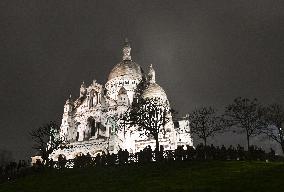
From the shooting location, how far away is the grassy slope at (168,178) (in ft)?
67.4

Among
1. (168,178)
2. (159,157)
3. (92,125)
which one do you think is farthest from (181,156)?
(92,125)

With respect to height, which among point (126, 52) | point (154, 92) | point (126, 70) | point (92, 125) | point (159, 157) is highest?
point (126, 52)

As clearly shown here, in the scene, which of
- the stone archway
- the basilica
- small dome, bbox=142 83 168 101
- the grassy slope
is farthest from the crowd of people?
small dome, bbox=142 83 168 101

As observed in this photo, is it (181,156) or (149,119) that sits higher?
(149,119)

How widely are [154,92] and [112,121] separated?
1830 cm

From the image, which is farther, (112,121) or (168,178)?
(112,121)

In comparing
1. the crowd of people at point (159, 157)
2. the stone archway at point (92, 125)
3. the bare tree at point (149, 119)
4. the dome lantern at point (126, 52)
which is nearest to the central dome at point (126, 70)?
the dome lantern at point (126, 52)

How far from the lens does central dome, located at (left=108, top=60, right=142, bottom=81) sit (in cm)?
8188

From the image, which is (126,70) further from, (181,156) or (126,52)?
(181,156)

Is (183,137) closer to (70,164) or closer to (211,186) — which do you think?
(70,164)

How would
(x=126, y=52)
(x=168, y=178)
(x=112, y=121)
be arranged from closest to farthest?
1. (x=168, y=178)
2. (x=112, y=121)
3. (x=126, y=52)

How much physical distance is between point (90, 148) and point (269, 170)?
38.9 metres

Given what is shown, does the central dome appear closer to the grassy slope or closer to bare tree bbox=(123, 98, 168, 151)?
bare tree bbox=(123, 98, 168, 151)

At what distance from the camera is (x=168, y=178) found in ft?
80.0
